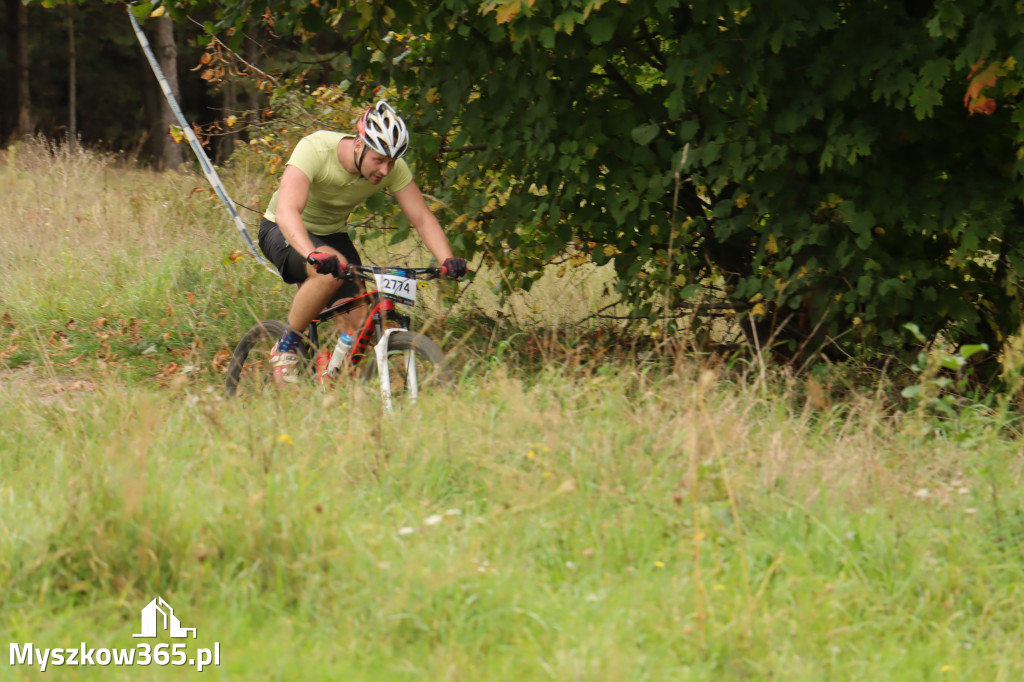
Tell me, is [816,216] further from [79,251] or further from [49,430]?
[79,251]

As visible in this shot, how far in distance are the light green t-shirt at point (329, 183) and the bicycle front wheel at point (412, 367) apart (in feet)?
3.21

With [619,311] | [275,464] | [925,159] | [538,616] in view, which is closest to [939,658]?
[538,616]

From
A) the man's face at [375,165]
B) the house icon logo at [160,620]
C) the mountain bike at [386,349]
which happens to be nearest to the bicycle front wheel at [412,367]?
the mountain bike at [386,349]

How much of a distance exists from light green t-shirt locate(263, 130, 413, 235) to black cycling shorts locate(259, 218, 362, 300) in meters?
0.06

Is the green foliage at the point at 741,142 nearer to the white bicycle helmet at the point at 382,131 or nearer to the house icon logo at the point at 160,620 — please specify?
the white bicycle helmet at the point at 382,131

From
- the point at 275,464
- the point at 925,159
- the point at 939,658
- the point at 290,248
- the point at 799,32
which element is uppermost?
the point at 799,32

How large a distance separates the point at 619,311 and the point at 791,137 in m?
2.44

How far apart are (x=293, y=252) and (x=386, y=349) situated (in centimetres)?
97

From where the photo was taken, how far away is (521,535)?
3.74 meters

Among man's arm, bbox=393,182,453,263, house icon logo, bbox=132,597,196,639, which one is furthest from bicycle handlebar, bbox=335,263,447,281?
house icon logo, bbox=132,597,196,639

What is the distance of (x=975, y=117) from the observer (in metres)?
5.37

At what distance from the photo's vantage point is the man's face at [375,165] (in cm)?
539

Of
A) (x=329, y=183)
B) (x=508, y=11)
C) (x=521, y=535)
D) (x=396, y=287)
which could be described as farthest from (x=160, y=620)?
(x=508, y=11)

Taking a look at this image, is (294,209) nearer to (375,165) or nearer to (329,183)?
(329,183)
